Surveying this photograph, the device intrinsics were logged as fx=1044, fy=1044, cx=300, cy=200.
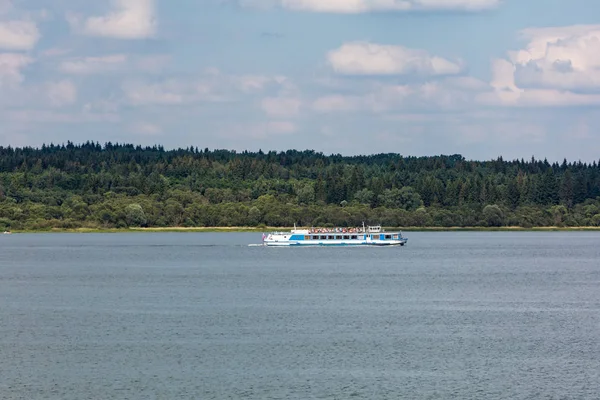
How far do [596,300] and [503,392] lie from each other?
50.7 metres

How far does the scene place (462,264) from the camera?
165500 millimetres

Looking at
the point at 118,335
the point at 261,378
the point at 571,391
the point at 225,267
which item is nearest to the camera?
the point at 571,391

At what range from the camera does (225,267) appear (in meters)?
159

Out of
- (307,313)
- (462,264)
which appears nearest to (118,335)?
(307,313)

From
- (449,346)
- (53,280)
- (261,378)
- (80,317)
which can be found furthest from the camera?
(53,280)

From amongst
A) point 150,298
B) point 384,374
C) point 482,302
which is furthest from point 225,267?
point 384,374

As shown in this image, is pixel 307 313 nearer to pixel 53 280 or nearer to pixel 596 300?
pixel 596 300

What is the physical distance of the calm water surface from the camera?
201 ft

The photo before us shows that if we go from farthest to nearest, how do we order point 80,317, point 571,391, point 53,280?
1. point 53,280
2. point 80,317
3. point 571,391

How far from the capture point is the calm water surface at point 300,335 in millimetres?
61219

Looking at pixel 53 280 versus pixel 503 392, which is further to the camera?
pixel 53 280

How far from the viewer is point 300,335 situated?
79812mm

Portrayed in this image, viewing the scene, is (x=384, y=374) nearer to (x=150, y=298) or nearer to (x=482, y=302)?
(x=482, y=302)

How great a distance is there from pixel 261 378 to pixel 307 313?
3134 centimetres
